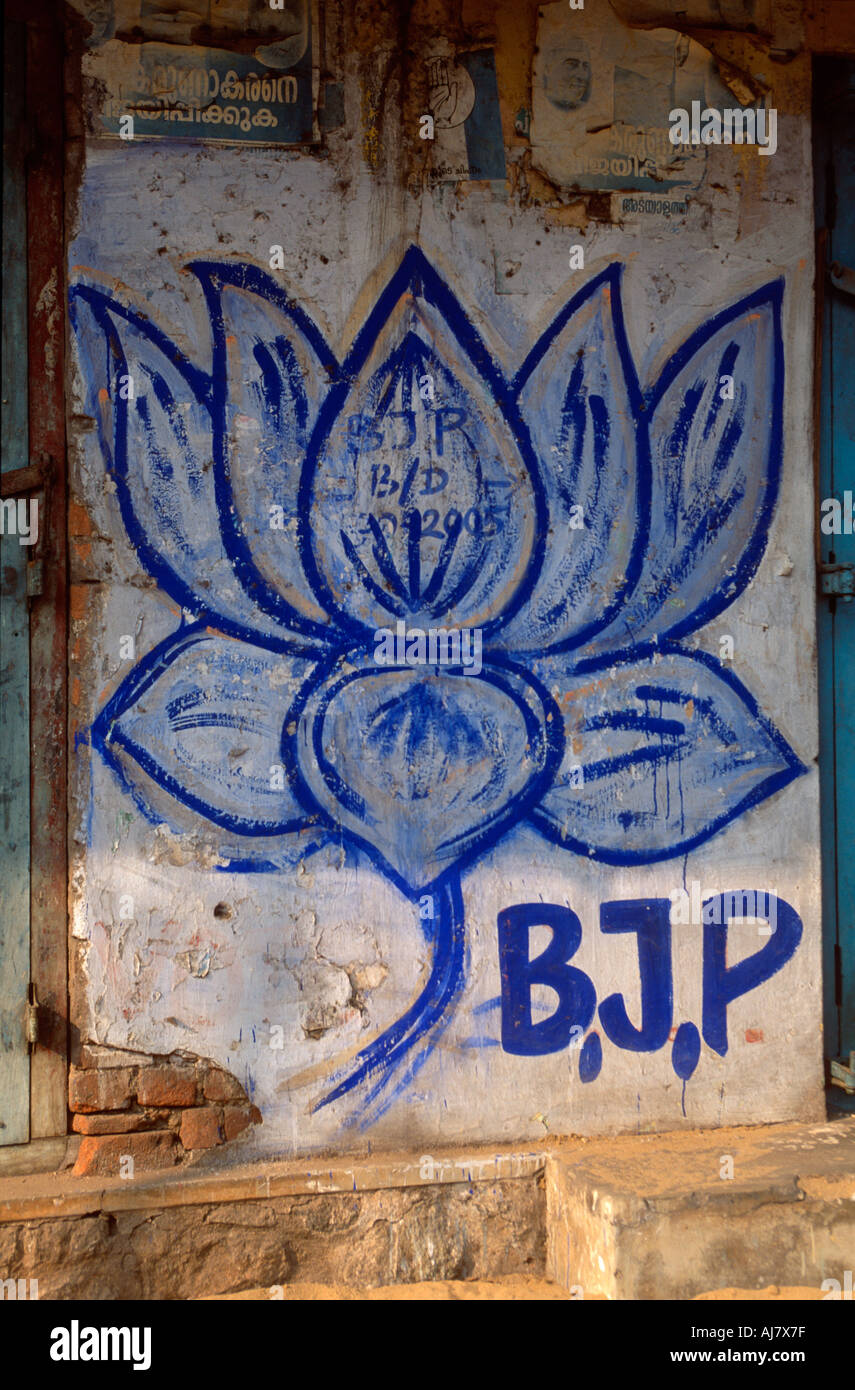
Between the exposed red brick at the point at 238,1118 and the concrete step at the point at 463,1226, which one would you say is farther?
the exposed red brick at the point at 238,1118

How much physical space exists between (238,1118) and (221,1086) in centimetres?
9

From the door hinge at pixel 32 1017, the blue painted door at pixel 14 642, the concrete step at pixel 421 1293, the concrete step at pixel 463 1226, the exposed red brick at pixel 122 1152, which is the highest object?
the blue painted door at pixel 14 642

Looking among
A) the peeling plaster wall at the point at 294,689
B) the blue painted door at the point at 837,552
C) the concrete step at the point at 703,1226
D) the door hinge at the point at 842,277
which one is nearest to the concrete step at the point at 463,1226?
the concrete step at the point at 703,1226

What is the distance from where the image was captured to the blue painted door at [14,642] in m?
2.45

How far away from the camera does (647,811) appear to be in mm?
2688

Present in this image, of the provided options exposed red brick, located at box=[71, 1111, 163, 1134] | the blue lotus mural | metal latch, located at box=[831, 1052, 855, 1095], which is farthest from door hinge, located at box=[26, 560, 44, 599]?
metal latch, located at box=[831, 1052, 855, 1095]

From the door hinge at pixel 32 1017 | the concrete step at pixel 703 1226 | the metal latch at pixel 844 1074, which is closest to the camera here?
the concrete step at pixel 703 1226

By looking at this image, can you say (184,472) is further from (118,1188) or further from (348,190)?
(118,1188)

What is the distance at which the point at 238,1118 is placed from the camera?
8.20ft

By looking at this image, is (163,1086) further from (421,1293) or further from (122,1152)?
(421,1293)

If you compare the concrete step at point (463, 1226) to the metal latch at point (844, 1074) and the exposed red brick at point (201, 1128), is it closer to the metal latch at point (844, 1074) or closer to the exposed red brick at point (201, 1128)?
the exposed red brick at point (201, 1128)

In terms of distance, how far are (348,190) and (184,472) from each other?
2.64ft

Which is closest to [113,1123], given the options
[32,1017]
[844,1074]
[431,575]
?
[32,1017]

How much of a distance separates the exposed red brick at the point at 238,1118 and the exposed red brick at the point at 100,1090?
0.77ft
